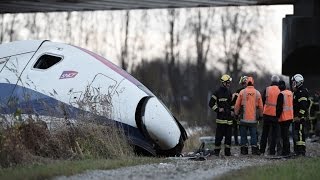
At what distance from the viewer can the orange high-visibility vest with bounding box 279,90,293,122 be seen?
47.9ft

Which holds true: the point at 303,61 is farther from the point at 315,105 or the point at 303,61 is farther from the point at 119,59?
the point at 119,59

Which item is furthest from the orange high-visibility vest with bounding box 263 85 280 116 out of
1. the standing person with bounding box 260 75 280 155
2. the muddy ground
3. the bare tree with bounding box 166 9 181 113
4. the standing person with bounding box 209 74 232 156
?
the bare tree with bounding box 166 9 181 113

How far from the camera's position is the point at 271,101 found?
49.6ft

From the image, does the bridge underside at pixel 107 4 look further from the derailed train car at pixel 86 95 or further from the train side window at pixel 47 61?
the derailed train car at pixel 86 95

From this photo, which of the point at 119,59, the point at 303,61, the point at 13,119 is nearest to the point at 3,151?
the point at 13,119

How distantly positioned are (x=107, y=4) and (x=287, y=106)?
50.8 ft

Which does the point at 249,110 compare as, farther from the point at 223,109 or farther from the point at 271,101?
the point at 223,109

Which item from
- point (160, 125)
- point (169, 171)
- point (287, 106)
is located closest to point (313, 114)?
point (287, 106)

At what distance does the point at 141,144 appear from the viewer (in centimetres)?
1332

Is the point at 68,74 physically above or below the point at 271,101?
above

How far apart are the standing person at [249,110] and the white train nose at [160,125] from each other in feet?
7.70

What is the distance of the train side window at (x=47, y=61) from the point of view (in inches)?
555

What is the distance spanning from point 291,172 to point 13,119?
5508mm

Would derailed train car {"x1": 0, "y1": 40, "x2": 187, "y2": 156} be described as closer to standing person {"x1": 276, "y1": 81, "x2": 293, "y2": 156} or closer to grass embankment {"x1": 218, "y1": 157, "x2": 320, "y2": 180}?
standing person {"x1": 276, "y1": 81, "x2": 293, "y2": 156}
